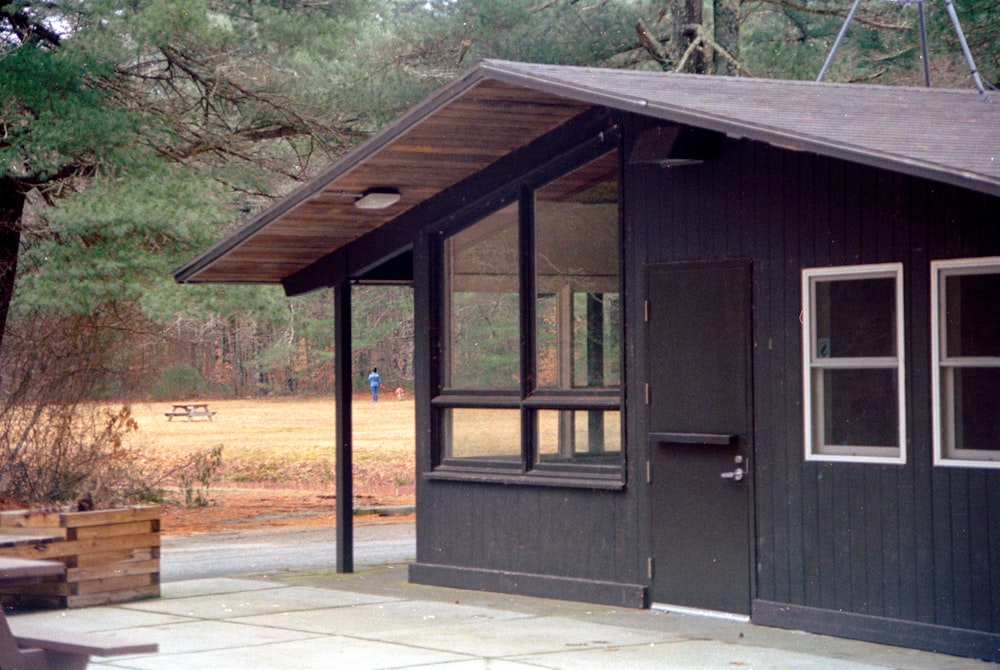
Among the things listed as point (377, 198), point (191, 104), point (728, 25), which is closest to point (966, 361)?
point (377, 198)

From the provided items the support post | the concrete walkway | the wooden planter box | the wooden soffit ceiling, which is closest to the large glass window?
the wooden soffit ceiling

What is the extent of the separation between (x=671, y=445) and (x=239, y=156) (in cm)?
1131

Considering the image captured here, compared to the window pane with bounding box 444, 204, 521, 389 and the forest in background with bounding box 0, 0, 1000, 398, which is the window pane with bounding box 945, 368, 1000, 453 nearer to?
the window pane with bounding box 444, 204, 521, 389

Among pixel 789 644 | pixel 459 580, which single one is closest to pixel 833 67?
pixel 459 580

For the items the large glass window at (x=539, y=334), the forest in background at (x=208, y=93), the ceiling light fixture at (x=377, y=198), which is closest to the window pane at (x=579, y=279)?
the large glass window at (x=539, y=334)

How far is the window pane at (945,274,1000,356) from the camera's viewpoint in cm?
839

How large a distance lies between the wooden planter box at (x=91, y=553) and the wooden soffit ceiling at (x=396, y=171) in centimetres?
269

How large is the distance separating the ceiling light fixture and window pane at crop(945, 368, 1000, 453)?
5.04 m

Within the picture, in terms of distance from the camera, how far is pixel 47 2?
17.3 metres

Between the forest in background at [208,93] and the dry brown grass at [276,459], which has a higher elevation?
the forest in background at [208,93]

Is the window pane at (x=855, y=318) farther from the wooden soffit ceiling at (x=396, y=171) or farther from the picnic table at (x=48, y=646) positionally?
the picnic table at (x=48, y=646)

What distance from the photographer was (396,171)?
1157 cm

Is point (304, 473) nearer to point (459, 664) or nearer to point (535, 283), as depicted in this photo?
point (535, 283)

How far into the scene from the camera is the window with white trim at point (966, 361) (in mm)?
8391
